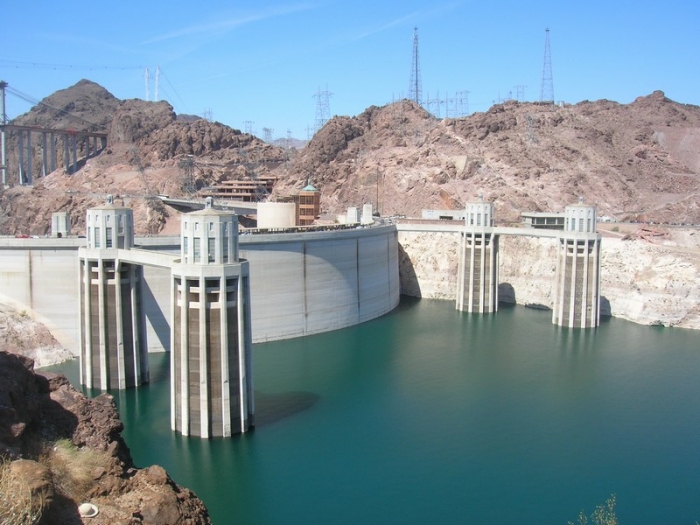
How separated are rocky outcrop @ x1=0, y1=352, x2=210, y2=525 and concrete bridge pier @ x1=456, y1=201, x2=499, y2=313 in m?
46.9

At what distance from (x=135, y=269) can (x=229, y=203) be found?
48319mm

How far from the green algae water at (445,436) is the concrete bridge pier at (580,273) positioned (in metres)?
5.60

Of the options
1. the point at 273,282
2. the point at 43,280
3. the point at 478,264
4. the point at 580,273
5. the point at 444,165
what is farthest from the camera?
the point at 444,165

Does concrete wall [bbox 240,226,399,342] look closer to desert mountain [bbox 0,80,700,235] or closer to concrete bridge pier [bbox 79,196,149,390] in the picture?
concrete bridge pier [bbox 79,196,149,390]

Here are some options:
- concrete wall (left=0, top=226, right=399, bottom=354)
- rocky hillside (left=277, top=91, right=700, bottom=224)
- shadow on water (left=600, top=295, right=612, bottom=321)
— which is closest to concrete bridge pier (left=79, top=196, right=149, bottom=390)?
concrete wall (left=0, top=226, right=399, bottom=354)

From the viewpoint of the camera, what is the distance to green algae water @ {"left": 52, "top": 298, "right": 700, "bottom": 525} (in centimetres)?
2595

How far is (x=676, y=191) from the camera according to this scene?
3482 inches

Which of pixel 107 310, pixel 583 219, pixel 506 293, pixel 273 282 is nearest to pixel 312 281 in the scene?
pixel 273 282

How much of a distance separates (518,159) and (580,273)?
35.9 meters

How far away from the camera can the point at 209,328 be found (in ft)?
97.3

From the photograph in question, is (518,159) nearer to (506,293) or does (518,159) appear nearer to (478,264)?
(506,293)

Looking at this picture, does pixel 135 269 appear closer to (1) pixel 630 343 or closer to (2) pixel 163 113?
(1) pixel 630 343

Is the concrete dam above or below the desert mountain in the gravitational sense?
below

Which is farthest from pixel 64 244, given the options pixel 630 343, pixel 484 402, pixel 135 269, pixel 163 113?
pixel 163 113
